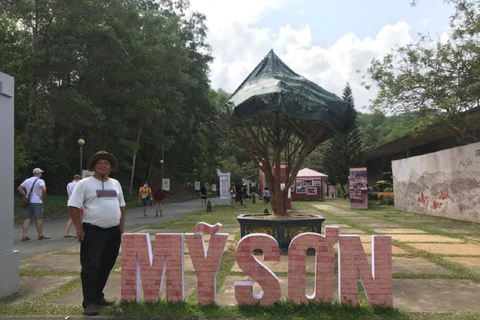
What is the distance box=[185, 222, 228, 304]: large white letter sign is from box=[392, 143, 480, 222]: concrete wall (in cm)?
1222

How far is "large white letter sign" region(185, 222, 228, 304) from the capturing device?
4484mm

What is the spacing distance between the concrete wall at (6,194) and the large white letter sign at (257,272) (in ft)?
9.59

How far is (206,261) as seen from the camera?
4504mm

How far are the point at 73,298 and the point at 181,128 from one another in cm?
3375

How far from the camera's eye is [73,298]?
16.3 ft

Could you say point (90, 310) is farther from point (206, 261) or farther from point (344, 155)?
point (344, 155)

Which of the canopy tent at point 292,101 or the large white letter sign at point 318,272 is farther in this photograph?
the canopy tent at point 292,101

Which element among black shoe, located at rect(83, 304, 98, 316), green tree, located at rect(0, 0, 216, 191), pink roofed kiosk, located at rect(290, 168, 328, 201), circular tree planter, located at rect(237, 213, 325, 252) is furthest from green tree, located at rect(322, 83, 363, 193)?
black shoe, located at rect(83, 304, 98, 316)

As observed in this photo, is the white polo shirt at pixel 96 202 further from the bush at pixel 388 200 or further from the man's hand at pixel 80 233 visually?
the bush at pixel 388 200

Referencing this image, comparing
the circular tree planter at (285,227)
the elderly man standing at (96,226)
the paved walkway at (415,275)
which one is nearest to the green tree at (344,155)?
the paved walkway at (415,275)

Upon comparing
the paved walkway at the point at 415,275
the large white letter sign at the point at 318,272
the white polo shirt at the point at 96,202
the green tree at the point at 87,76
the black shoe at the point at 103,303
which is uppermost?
the green tree at the point at 87,76

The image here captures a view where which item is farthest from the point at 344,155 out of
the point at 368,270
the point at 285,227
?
the point at 368,270

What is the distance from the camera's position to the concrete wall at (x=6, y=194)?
16.6ft

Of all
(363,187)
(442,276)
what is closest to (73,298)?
(442,276)
